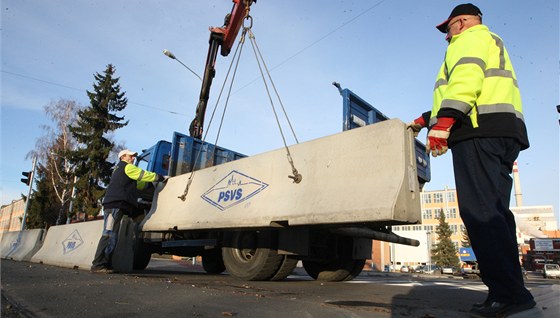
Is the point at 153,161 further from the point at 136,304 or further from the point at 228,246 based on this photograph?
the point at 136,304

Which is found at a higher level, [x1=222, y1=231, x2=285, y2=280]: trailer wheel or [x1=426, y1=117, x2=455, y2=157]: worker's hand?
[x1=426, y1=117, x2=455, y2=157]: worker's hand

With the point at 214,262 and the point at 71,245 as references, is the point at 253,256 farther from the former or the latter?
the point at 71,245

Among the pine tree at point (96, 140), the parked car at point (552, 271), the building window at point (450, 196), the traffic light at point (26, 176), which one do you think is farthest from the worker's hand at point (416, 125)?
the building window at point (450, 196)

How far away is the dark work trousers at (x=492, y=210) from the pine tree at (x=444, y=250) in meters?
65.3

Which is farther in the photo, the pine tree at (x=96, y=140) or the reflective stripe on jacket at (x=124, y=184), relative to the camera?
the pine tree at (x=96, y=140)

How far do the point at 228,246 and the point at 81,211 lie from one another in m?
24.6

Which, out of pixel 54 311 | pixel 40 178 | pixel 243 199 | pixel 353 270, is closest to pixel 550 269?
pixel 353 270

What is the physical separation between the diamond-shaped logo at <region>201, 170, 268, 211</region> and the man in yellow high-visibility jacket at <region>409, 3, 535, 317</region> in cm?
228

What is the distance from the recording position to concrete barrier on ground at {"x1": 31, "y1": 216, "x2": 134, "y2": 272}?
248 inches

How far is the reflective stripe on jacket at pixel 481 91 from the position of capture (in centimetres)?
238

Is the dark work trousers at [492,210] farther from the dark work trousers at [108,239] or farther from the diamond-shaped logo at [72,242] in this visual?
the diamond-shaped logo at [72,242]

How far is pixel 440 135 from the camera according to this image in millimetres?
2406

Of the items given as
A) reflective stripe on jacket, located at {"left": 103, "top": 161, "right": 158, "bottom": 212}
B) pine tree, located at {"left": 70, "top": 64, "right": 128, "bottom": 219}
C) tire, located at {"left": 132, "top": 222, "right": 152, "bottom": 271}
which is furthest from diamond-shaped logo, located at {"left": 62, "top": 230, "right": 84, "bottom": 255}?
pine tree, located at {"left": 70, "top": 64, "right": 128, "bottom": 219}

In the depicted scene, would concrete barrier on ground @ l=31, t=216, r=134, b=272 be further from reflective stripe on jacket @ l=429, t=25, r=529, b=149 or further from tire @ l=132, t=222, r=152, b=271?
reflective stripe on jacket @ l=429, t=25, r=529, b=149
